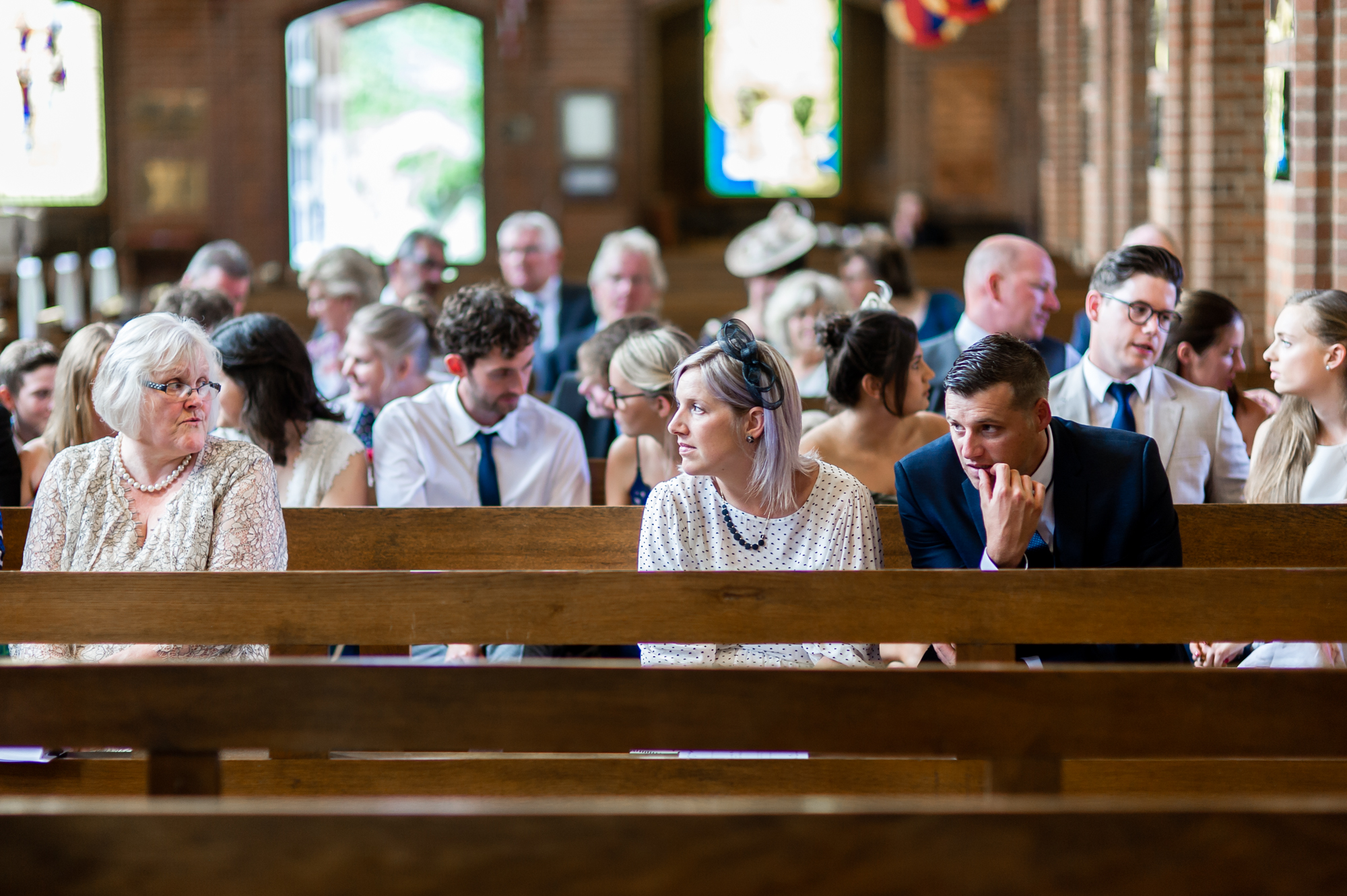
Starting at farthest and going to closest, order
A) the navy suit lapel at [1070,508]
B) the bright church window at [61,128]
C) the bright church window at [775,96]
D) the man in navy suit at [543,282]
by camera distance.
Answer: the bright church window at [775,96], the bright church window at [61,128], the man in navy suit at [543,282], the navy suit lapel at [1070,508]

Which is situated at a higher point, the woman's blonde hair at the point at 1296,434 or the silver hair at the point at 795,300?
the silver hair at the point at 795,300

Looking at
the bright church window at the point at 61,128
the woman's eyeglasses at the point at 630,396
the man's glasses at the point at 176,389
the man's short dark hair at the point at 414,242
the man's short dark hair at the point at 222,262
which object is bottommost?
the woman's eyeglasses at the point at 630,396

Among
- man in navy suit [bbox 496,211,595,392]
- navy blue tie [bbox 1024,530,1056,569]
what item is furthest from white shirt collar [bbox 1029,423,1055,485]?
man in navy suit [bbox 496,211,595,392]

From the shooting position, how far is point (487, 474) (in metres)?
4.11

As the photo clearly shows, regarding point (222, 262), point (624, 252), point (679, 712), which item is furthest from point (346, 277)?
point (679, 712)

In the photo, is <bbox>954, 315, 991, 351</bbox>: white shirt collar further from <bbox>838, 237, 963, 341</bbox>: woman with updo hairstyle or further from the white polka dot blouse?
the white polka dot blouse

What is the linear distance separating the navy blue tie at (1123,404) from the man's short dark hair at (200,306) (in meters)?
2.80

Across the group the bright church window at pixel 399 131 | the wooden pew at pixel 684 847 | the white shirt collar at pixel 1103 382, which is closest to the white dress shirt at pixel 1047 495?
the white shirt collar at pixel 1103 382

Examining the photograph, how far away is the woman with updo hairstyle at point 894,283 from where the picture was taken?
6.52 meters

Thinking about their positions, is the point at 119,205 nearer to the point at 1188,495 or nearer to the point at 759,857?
the point at 1188,495

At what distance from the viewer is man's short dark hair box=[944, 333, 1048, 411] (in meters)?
2.95

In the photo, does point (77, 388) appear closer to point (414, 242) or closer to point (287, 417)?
point (287, 417)

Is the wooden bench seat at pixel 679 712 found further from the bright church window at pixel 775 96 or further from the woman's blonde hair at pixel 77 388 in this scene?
the bright church window at pixel 775 96

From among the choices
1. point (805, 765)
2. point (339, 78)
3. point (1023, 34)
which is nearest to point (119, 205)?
point (339, 78)
